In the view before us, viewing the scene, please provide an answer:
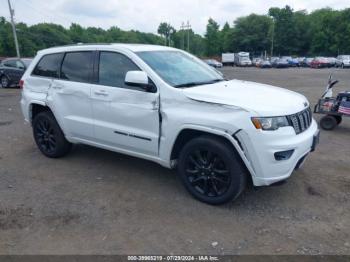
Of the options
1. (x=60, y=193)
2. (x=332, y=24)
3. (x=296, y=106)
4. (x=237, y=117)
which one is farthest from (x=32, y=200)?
(x=332, y=24)

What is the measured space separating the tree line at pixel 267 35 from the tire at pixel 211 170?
7828 centimetres

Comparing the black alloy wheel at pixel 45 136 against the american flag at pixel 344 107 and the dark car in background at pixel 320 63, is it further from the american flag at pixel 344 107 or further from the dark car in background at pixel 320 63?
the dark car in background at pixel 320 63

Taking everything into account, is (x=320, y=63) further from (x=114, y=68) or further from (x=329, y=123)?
(x=114, y=68)

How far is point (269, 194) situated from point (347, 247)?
120 cm

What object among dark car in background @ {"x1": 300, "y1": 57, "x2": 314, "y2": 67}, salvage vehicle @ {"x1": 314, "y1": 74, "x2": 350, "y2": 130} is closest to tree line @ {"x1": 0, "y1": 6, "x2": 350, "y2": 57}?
dark car in background @ {"x1": 300, "y1": 57, "x2": 314, "y2": 67}

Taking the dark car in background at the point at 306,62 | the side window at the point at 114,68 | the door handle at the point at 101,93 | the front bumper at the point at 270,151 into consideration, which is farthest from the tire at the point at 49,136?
the dark car in background at the point at 306,62

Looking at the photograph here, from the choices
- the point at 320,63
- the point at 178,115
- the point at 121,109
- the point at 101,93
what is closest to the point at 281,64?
the point at 320,63

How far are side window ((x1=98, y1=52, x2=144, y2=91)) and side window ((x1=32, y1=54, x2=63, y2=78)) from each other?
971 millimetres

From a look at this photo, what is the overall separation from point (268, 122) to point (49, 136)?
3.65m

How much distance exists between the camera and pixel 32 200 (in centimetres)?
425

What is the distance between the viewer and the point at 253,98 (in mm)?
3816

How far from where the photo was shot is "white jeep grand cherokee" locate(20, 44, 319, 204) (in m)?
3.63

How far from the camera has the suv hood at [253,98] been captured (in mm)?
3625

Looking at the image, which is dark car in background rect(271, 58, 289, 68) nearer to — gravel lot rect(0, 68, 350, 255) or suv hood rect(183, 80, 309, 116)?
gravel lot rect(0, 68, 350, 255)
